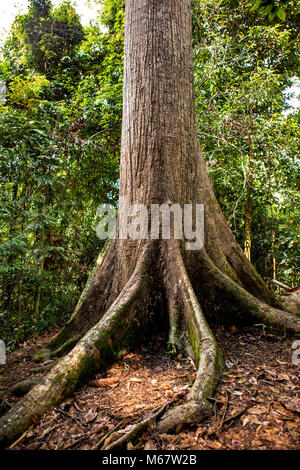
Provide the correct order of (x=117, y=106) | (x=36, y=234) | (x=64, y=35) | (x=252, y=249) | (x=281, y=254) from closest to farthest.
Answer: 1. (x=36, y=234)
2. (x=117, y=106)
3. (x=281, y=254)
4. (x=252, y=249)
5. (x=64, y=35)

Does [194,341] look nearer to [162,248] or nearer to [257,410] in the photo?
[257,410]

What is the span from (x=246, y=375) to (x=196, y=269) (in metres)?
1.22

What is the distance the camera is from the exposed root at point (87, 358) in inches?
68.0

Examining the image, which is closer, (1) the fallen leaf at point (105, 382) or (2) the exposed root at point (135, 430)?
(2) the exposed root at point (135, 430)

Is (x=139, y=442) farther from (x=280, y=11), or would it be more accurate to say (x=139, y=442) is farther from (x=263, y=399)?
(x=280, y=11)

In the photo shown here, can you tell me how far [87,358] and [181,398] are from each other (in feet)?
2.66

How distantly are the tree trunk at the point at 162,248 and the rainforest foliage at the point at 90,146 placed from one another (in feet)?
4.83

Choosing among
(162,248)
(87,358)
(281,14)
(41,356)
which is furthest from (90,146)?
(87,358)

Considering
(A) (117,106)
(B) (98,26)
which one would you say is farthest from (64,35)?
(A) (117,106)

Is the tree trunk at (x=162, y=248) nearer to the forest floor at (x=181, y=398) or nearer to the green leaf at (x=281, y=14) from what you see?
the forest floor at (x=181, y=398)

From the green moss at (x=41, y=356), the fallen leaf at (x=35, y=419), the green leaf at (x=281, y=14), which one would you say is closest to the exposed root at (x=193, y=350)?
the fallen leaf at (x=35, y=419)

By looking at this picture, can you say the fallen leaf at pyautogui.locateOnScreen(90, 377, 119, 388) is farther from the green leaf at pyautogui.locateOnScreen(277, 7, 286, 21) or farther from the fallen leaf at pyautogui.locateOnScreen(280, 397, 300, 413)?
the green leaf at pyautogui.locateOnScreen(277, 7, 286, 21)

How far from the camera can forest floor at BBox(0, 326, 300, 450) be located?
1.48 metres

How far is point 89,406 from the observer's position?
1.90 meters
